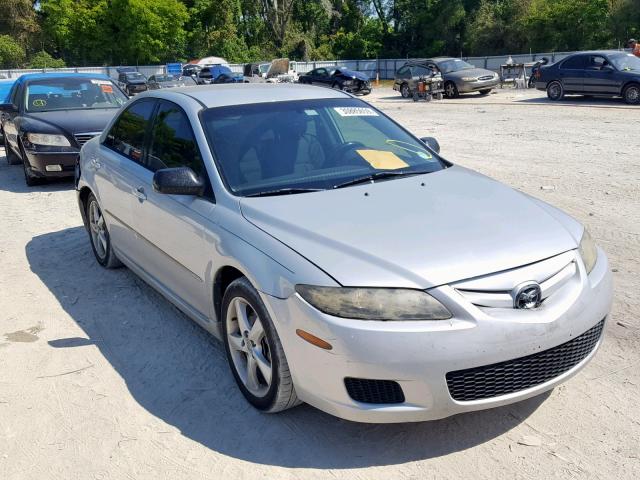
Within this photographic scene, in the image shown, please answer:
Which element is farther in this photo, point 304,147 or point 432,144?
point 432,144

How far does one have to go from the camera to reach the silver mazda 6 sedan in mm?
2928

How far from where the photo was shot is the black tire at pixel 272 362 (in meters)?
3.26

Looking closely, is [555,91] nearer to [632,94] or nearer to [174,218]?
[632,94]

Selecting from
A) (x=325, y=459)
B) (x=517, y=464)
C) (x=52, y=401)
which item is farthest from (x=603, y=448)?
(x=52, y=401)

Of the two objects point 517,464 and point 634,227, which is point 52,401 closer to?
point 517,464

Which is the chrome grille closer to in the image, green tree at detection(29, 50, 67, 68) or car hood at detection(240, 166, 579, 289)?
car hood at detection(240, 166, 579, 289)

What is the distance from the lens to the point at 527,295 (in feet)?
9.87

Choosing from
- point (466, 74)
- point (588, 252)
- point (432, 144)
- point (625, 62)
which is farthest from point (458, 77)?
point (588, 252)

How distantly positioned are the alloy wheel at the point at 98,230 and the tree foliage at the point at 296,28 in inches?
1762

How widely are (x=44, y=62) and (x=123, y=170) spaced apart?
183ft

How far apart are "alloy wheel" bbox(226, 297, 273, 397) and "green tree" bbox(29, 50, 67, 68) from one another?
188 feet

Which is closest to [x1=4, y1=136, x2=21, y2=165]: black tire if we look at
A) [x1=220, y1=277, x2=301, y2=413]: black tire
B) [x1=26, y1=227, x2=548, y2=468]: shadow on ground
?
[x1=26, y1=227, x2=548, y2=468]: shadow on ground

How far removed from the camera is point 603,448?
123 inches

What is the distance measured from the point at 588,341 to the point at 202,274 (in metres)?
2.09
